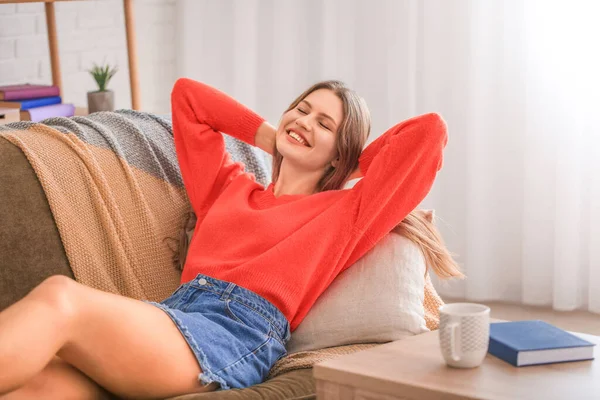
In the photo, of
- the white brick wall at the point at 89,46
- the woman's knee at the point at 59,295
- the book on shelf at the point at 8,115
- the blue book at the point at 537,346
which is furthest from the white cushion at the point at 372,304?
the white brick wall at the point at 89,46

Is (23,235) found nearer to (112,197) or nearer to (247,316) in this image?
(112,197)

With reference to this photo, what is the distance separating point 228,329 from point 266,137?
0.58 m

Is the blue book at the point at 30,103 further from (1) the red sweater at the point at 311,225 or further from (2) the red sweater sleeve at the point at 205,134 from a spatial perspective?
(1) the red sweater at the point at 311,225

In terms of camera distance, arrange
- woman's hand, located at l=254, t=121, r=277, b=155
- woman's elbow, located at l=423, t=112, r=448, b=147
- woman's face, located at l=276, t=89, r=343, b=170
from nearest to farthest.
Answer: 1. woman's elbow, located at l=423, t=112, r=448, b=147
2. woman's face, located at l=276, t=89, r=343, b=170
3. woman's hand, located at l=254, t=121, r=277, b=155

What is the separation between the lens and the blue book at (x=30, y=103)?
2.87 meters

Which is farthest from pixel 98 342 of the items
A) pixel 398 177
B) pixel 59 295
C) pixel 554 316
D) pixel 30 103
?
pixel 554 316

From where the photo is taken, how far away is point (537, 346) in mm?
1479

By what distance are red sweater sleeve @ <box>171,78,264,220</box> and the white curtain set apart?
1420 mm

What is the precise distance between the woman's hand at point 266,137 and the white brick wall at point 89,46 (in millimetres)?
1361

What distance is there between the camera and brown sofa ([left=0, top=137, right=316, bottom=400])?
6.07ft

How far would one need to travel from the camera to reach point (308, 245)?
1889mm

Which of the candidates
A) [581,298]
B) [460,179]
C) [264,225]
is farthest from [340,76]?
[264,225]

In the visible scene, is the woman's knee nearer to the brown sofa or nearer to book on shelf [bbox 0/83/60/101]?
the brown sofa

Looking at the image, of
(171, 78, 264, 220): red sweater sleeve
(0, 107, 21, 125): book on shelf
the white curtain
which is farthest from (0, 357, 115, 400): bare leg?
the white curtain
